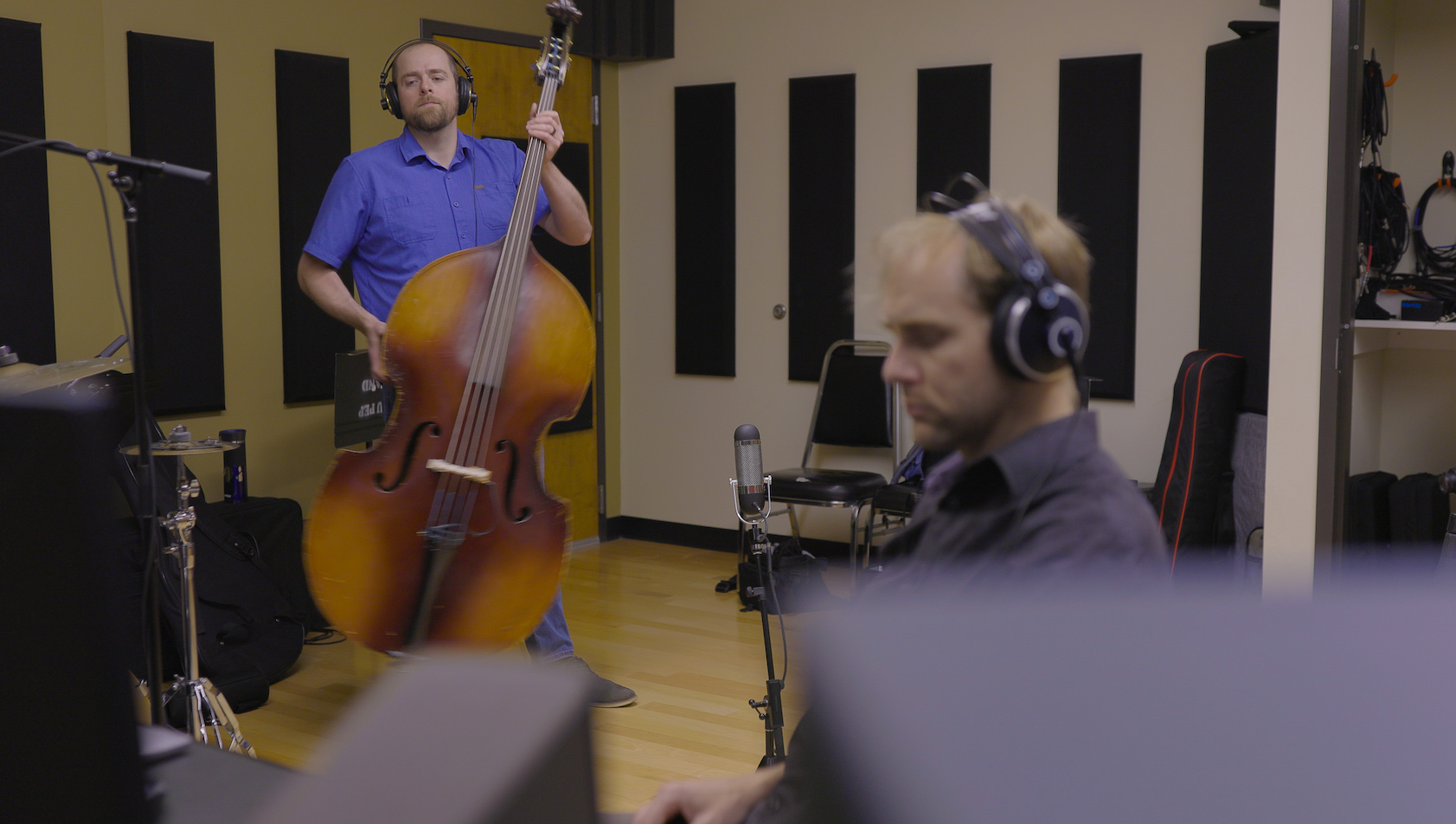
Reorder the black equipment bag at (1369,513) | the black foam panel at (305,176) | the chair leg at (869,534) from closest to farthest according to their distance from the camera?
the black equipment bag at (1369,513) → the black foam panel at (305,176) → the chair leg at (869,534)

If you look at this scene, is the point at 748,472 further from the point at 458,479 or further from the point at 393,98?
the point at 393,98

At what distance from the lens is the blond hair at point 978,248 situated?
1.16m

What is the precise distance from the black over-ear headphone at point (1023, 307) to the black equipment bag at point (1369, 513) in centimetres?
283

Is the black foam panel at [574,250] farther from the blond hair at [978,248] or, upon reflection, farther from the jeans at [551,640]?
the blond hair at [978,248]

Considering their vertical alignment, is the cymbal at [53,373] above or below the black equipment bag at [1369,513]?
above

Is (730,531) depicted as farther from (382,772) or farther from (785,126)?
(382,772)

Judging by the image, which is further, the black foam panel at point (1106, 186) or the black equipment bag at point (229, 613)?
the black foam panel at point (1106, 186)

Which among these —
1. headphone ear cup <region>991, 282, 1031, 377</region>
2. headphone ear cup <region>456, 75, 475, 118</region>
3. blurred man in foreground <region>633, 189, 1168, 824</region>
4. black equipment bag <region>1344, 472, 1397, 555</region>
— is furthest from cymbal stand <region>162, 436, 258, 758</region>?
black equipment bag <region>1344, 472, 1397, 555</region>

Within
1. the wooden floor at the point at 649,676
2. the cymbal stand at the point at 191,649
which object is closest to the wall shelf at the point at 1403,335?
the wooden floor at the point at 649,676

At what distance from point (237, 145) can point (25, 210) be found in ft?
2.51

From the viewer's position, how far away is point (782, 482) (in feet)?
15.6

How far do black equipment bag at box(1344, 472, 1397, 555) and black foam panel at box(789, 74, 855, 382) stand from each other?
2151mm

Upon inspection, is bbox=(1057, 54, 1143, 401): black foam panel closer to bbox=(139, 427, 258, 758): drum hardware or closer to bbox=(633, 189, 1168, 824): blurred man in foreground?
bbox=(139, 427, 258, 758): drum hardware

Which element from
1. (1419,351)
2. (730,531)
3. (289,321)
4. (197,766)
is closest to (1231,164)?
(1419,351)
